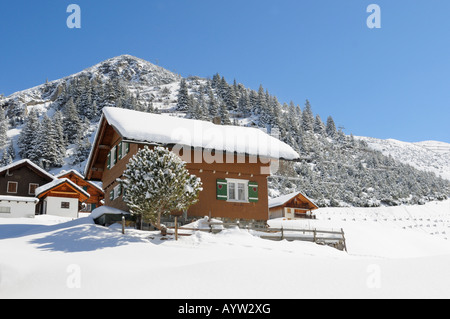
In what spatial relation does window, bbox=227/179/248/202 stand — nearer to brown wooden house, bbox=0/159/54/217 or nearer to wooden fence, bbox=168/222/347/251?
wooden fence, bbox=168/222/347/251

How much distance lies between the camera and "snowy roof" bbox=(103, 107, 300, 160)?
22.4 m

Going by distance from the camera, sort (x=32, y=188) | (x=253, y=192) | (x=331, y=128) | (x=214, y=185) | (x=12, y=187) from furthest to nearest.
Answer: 1. (x=331, y=128)
2. (x=32, y=188)
3. (x=12, y=187)
4. (x=253, y=192)
5. (x=214, y=185)

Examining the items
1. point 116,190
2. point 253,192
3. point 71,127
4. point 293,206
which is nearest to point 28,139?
point 71,127

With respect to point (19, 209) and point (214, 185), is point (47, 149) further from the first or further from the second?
point (214, 185)

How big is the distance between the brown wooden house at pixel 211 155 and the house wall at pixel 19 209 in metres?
9.43

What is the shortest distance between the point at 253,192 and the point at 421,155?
139 metres

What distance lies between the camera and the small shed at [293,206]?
160 ft

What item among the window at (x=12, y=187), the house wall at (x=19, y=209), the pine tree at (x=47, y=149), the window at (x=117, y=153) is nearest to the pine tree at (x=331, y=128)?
the pine tree at (x=47, y=149)

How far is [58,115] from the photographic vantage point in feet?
289

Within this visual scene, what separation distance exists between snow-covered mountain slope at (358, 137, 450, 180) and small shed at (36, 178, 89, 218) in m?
106

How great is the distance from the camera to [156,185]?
18.1 meters

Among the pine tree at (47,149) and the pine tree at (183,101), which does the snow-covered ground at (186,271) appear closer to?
the pine tree at (47,149)
